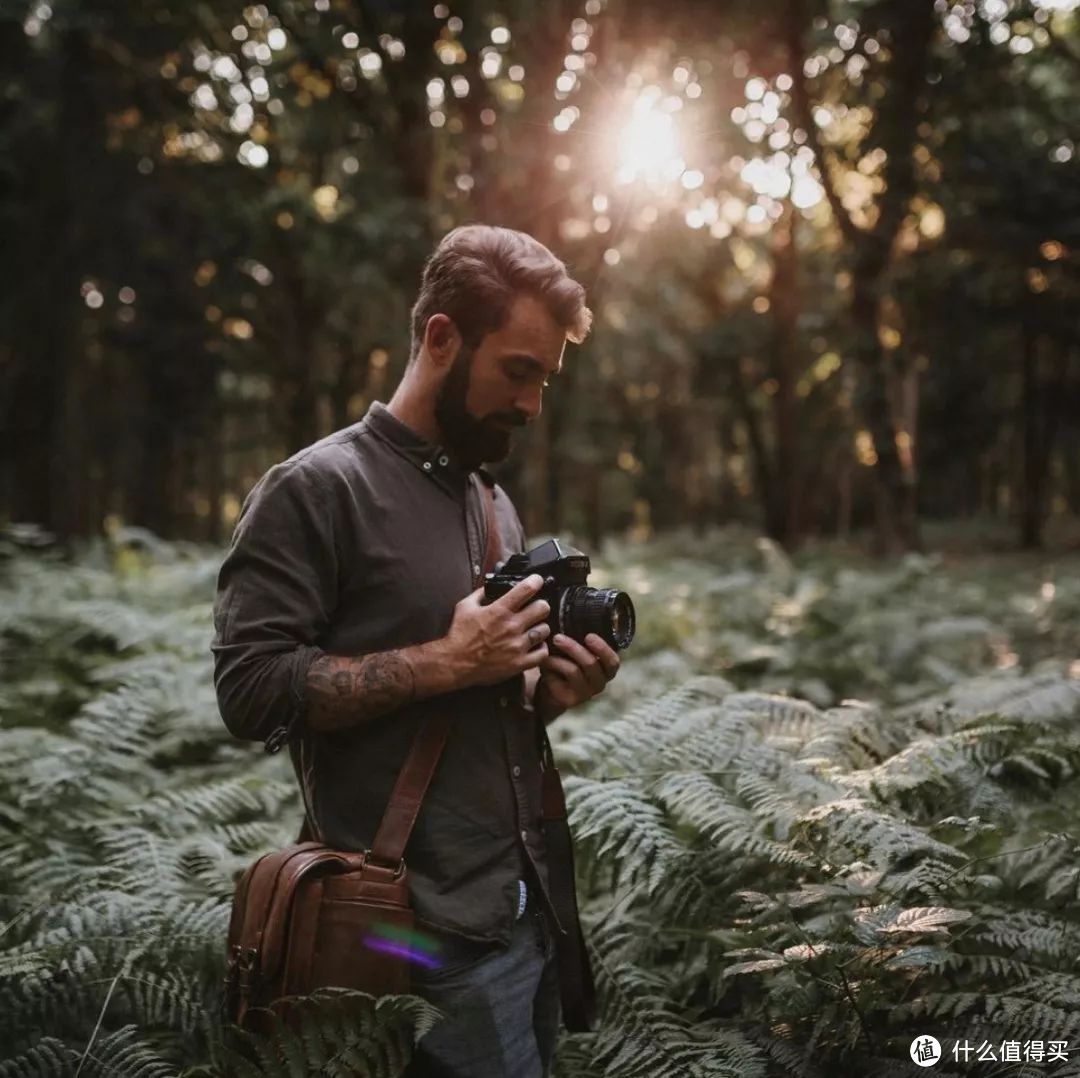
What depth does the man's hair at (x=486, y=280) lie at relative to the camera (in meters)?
2.47

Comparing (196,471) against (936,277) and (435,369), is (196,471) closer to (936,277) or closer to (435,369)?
(936,277)

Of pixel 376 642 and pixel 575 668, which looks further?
pixel 575 668

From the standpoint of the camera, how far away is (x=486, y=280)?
8.07 feet

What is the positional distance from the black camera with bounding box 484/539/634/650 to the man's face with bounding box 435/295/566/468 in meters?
0.31

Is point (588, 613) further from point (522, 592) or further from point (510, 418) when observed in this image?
point (510, 418)

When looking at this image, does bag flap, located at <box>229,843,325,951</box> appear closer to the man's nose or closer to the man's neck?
the man's neck

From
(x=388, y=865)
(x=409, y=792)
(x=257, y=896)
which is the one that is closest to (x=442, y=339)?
(x=409, y=792)

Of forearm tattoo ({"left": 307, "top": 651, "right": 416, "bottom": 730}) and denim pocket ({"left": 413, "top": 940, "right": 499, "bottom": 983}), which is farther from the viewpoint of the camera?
denim pocket ({"left": 413, "top": 940, "right": 499, "bottom": 983})

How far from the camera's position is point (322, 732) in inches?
94.3

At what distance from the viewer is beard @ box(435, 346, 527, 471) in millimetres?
2521

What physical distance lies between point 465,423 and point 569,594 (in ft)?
1.68

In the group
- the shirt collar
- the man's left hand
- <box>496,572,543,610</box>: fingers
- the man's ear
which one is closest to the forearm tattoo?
<box>496,572,543,610</box>: fingers

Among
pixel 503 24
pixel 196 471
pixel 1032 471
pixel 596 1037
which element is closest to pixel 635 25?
pixel 503 24

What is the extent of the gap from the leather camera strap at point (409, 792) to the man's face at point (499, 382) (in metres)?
0.70
